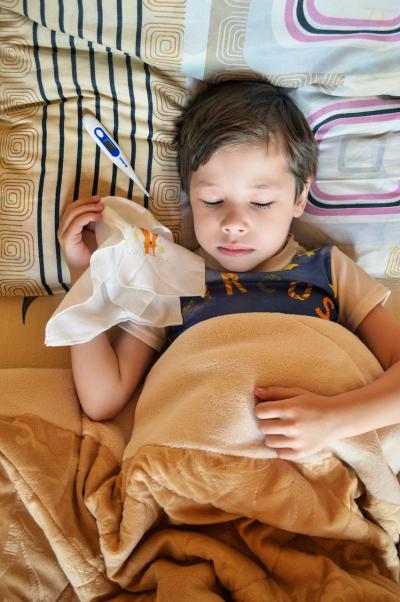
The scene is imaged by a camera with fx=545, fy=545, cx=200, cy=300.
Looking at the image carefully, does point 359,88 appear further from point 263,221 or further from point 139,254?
point 139,254

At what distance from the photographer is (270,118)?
3.38 ft

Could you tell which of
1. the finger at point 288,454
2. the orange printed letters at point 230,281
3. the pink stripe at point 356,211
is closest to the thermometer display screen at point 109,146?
the orange printed letters at point 230,281

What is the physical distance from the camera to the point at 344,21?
0.99 meters

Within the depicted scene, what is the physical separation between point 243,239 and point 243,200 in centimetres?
7

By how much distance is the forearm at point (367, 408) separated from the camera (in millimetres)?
877

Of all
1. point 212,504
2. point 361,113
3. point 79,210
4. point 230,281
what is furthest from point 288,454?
point 361,113

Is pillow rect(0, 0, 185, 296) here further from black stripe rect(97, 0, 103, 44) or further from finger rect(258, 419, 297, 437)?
finger rect(258, 419, 297, 437)

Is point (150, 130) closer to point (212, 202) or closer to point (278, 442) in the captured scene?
point (212, 202)

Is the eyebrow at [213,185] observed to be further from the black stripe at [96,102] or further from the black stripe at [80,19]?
the black stripe at [80,19]

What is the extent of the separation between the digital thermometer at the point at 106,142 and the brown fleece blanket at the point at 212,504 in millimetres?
416

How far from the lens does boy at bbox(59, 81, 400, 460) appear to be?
1006 millimetres

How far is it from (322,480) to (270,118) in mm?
656

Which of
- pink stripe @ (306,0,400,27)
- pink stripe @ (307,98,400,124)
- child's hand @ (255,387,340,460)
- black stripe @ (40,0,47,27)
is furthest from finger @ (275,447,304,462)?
black stripe @ (40,0,47,27)

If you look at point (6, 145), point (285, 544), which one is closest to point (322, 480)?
point (285, 544)
